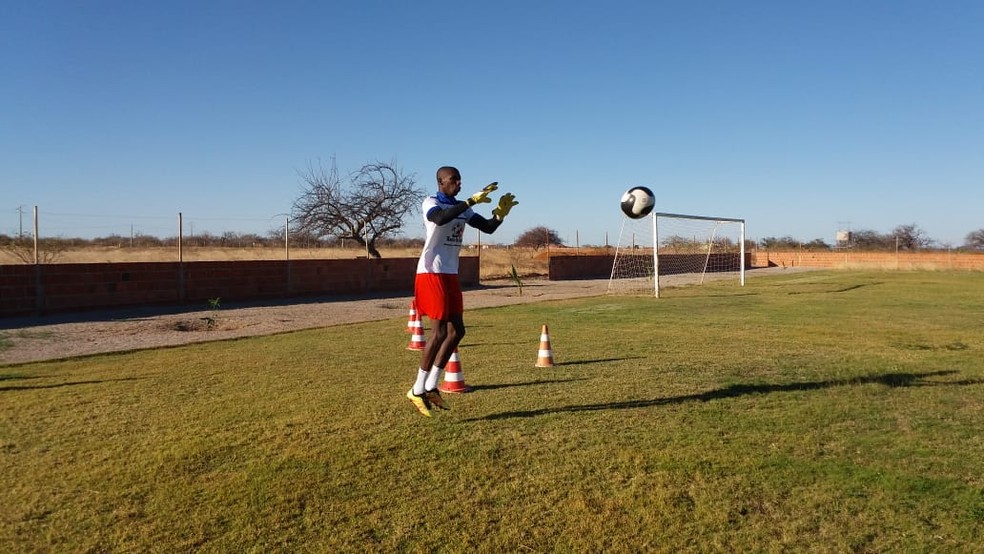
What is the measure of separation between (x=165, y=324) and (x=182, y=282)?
496cm

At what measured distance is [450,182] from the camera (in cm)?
578

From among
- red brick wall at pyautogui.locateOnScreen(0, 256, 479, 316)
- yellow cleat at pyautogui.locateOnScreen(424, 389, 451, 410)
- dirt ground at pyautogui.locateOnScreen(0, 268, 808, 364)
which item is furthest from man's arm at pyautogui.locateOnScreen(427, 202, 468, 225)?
red brick wall at pyautogui.locateOnScreen(0, 256, 479, 316)

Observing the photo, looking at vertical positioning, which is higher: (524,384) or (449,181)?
(449,181)

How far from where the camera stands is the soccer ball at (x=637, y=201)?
21.0 m

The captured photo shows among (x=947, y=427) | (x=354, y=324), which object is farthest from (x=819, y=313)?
(x=947, y=427)

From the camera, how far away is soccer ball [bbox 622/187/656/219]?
2098cm

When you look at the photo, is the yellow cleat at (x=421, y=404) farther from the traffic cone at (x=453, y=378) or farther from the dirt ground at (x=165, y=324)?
the dirt ground at (x=165, y=324)

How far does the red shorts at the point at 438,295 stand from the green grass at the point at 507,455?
84cm

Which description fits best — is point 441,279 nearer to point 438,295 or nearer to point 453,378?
point 438,295

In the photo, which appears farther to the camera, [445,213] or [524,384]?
[524,384]

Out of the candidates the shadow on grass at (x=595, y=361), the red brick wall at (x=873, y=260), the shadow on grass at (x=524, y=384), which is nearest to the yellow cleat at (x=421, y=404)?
the shadow on grass at (x=524, y=384)

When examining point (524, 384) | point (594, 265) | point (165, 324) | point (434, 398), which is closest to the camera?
point (434, 398)

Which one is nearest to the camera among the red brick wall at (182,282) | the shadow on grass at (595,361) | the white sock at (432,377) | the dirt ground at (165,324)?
the white sock at (432,377)

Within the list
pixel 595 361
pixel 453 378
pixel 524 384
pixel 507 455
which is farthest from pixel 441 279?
pixel 595 361
